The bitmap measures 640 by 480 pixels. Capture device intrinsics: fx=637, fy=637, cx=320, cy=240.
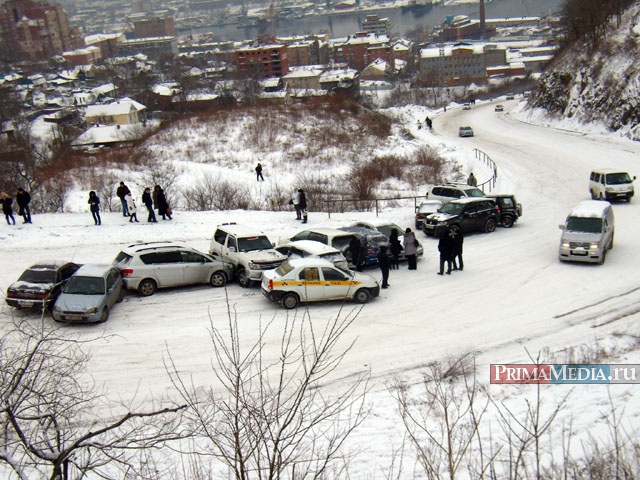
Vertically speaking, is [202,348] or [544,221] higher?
[202,348]

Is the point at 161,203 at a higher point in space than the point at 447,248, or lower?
higher

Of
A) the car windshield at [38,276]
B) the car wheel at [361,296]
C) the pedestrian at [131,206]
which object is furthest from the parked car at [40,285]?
the car wheel at [361,296]

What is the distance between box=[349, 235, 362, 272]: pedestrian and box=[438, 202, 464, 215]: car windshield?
5.53m

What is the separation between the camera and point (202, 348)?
14.3m

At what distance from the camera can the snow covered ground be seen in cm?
1259

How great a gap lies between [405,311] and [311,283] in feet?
8.45

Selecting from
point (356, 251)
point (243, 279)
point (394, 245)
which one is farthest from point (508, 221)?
point (243, 279)

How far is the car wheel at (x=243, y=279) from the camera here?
18594 millimetres

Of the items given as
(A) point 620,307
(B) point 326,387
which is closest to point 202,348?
(B) point 326,387

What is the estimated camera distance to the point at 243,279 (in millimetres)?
18703

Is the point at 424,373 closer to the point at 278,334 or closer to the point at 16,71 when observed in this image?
the point at 278,334

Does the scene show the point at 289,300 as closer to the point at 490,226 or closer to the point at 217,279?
the point at 217,279

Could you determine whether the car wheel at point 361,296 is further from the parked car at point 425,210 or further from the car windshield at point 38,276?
the parked car at point 425,210

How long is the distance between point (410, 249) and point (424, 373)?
7.23 m
